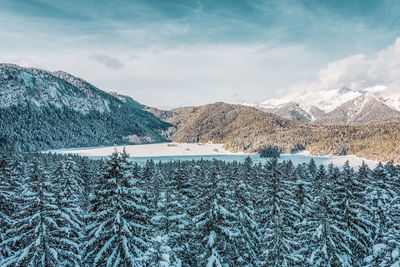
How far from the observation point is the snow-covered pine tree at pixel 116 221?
49.8ft

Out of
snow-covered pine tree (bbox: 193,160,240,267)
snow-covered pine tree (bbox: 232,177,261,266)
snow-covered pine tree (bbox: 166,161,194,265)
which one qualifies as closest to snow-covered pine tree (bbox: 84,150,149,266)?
snow-covered pine tree (bbox: 166,161,194,265)

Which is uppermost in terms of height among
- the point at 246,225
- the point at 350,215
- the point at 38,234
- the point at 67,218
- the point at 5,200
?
the point at 67,218

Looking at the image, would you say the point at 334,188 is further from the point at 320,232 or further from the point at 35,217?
the point at 35,217

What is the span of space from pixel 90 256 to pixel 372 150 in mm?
198792

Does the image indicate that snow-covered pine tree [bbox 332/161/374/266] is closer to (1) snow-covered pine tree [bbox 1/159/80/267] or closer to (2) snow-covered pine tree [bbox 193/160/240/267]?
(2) snow-covered pine tree [bbox 193/160/240/267]

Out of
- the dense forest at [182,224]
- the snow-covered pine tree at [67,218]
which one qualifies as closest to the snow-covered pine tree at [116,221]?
the dense forest at [182,224]

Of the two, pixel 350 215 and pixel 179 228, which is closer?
pixel 179 228

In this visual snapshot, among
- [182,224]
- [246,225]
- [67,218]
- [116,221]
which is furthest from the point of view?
[246,225]

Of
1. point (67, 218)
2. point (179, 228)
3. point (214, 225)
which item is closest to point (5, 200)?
point (67, 218)

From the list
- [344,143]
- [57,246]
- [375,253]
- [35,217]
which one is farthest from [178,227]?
[344,143]

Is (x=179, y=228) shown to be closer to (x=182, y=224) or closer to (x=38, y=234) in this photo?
(x=182, y=224)

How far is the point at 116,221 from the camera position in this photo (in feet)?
49.5

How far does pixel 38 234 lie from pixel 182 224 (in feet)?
31.7

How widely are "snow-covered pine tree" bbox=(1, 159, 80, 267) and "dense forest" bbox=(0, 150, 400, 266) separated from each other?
0.06 meters
